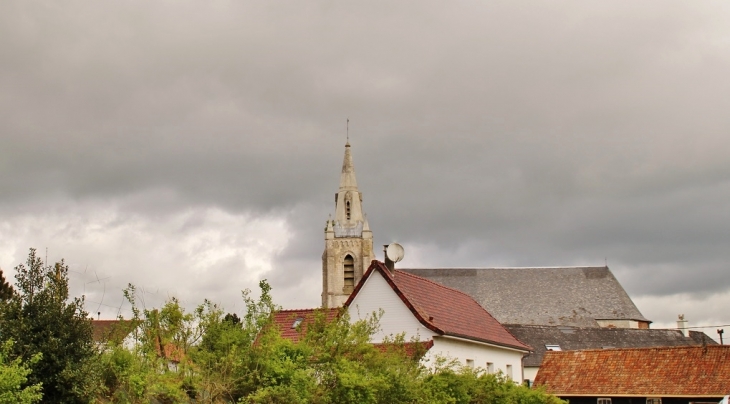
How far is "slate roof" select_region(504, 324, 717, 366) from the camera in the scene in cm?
5544

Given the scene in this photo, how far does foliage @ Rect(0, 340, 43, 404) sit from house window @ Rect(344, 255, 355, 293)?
Answer: 220 ft

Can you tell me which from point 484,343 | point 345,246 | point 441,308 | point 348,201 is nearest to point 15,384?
point 441,308

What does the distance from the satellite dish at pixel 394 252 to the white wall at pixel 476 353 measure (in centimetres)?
335

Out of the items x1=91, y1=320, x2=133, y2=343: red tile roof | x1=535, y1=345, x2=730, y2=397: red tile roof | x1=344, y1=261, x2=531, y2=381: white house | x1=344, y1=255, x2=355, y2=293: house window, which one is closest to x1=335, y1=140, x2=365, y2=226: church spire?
x1=344, y1=255, x2=355, y2=293: house window

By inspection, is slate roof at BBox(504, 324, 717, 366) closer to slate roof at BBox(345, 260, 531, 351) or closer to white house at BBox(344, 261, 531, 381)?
slate roof at BBox(345, 260, 531, 351)

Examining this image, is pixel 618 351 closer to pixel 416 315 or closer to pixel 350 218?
pixel 416 315

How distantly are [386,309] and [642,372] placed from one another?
56.4 ft

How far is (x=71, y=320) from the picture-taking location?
46.2 ft

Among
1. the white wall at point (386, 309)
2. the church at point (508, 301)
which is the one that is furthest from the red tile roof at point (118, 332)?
the church at point (508, 301)

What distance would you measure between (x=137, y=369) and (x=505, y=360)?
1974 cm

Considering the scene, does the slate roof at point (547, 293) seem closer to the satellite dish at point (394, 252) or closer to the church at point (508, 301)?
the church at point (508, 301)

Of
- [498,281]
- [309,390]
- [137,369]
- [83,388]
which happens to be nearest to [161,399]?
[137,369]

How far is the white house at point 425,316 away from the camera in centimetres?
2541

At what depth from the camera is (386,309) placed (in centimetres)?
2628
